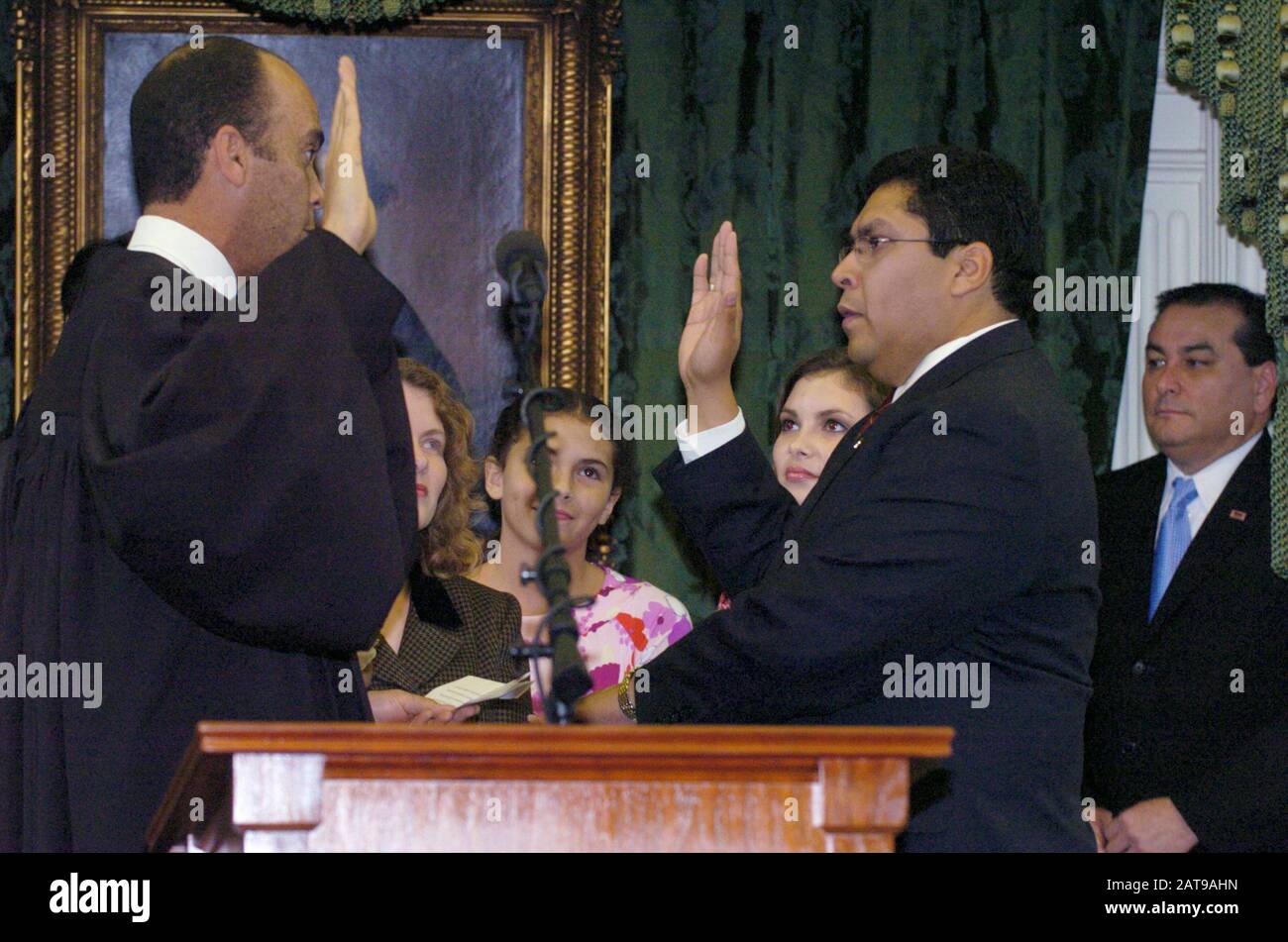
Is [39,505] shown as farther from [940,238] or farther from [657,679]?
[940,238]

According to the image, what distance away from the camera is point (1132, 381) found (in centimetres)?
536

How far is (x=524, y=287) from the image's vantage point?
2.63 metres

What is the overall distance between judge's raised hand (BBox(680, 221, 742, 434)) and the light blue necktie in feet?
4.75

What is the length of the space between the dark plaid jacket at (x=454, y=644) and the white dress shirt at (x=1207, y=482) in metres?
1.71

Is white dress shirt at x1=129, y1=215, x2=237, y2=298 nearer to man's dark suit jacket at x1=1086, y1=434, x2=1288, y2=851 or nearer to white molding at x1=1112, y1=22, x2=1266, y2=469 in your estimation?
man's dark suit jacket at x1=1086, y1=434, x2=1288, y2=851

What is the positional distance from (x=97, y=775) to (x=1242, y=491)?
2.94 metres

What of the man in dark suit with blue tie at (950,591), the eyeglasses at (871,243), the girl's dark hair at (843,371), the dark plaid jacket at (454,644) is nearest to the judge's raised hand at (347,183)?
the man in dark suit with blue tie at (950,591)

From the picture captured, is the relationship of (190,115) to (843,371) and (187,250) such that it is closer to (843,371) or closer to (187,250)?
(187,250)

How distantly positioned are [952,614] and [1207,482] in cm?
192

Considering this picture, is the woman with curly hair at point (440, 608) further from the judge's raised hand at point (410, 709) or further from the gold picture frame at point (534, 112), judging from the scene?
the gold picture frame at point (534, 112)

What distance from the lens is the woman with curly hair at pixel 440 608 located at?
4.11m

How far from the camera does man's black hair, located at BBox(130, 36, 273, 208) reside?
332 centimetres

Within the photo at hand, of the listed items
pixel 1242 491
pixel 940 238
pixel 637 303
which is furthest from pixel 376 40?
pixel 1242 491

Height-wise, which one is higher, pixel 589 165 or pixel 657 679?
pixel 589 165
